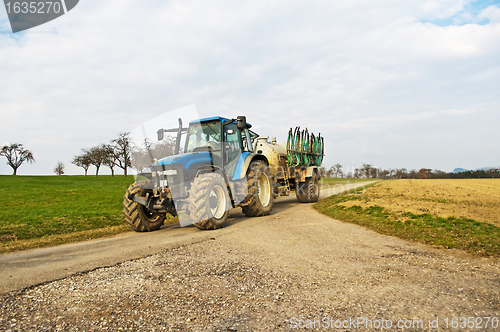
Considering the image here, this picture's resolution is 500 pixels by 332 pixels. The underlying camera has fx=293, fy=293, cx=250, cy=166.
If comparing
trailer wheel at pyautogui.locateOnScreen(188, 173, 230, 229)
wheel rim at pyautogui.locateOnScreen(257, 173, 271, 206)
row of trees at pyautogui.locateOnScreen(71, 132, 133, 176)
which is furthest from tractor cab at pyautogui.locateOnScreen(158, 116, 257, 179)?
row of trees at pyautogui.locateOnScreen(71, 132, 133, 176)

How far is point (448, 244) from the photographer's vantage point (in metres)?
5.69

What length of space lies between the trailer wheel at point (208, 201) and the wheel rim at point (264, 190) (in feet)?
9.40

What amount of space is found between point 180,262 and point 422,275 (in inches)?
146

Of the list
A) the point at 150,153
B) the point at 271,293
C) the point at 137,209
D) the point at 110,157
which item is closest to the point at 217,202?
the point at 137,209

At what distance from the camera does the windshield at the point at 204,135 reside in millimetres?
9141

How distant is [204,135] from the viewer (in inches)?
365

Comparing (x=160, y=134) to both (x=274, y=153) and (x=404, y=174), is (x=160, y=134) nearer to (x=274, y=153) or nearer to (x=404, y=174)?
(x=274, y=153)

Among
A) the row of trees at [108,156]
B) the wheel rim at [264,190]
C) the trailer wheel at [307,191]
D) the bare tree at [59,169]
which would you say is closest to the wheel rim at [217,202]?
the wheel rim at [264,190]

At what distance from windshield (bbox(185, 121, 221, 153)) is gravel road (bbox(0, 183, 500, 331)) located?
4.10m

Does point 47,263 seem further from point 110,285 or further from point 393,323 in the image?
point 393,323

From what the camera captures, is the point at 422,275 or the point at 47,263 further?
the point at 47,263

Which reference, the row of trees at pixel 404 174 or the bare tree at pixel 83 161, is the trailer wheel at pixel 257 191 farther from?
the bare tree at pixel 83 161

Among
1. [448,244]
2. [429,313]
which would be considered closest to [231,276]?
[429,313]

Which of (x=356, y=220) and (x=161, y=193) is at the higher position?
(x=161, y=193)
